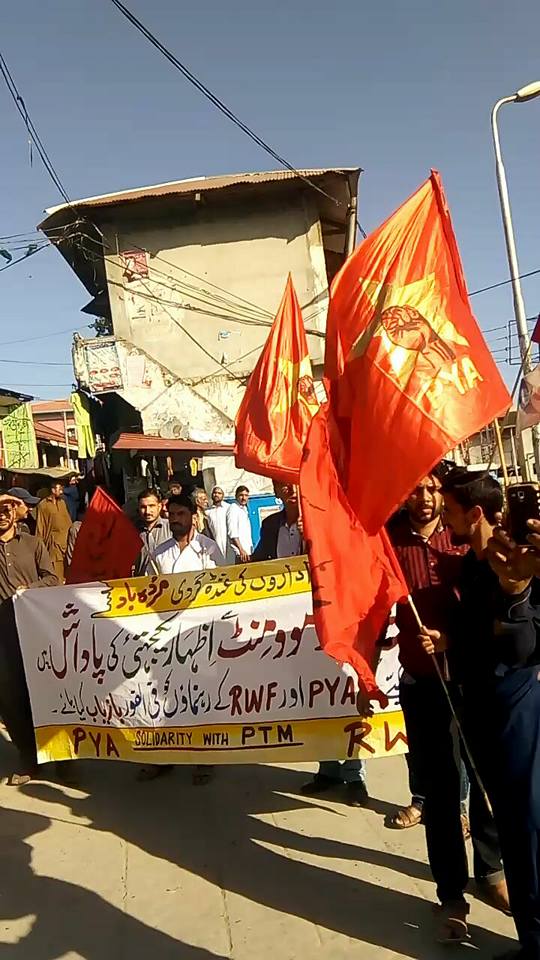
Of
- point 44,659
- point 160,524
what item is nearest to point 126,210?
point 160,524

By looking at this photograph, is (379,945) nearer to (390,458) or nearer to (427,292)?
(390,458)

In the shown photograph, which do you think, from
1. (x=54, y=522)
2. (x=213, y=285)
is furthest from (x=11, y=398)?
(x=54, y=522)

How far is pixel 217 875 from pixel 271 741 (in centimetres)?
67

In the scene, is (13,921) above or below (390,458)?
below

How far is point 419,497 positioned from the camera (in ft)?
10.3

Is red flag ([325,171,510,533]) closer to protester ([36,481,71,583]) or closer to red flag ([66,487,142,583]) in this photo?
red flag ([66,487,142,583])

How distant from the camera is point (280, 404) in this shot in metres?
4.78

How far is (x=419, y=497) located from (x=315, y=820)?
1.87m

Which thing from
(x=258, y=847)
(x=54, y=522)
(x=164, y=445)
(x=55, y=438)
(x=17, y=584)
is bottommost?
(x=258, y=847)

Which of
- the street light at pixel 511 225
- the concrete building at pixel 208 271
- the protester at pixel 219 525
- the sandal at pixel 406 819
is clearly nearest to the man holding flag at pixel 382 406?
the sandal at pixel 406 819

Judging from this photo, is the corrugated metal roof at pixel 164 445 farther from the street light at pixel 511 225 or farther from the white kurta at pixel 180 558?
the white kurta at pixel 180 558

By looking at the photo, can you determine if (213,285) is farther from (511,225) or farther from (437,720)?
(437,720)

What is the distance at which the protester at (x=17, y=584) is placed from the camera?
4.68m

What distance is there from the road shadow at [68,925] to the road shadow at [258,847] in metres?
0.42
